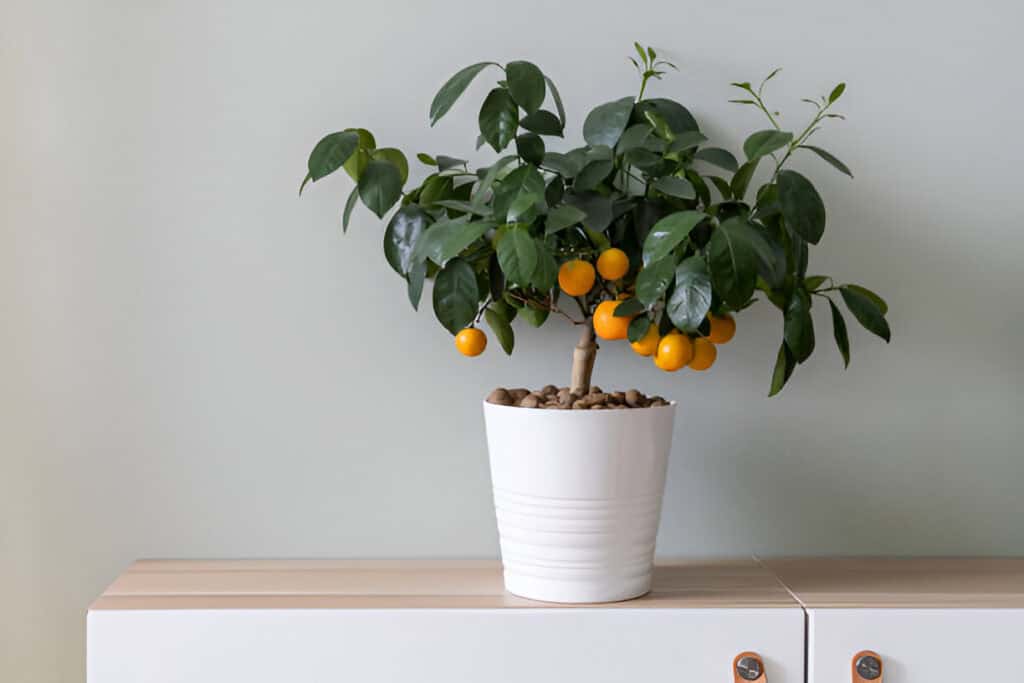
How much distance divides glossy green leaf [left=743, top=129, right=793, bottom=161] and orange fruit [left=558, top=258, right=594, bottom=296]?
0.22 meters

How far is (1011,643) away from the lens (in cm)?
102

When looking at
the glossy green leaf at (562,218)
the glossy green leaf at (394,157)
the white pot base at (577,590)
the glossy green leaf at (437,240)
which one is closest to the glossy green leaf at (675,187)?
the glossy green leaf at (562,218)

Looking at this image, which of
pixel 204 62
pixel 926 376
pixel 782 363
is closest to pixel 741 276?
pixel 782 363

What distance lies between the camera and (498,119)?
1.06 metres

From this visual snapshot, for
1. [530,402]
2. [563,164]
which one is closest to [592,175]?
[563,164]

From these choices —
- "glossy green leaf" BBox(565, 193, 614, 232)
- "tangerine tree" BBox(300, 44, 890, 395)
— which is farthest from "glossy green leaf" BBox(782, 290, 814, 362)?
"glossy green leaf" BBox(565, 193, 614, 232)

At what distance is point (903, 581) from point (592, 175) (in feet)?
1.98

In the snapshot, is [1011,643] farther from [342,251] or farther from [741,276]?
[342,251]

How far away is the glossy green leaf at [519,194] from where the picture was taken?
960 millimetres

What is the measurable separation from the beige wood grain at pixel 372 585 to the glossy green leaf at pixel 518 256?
0.35 metres

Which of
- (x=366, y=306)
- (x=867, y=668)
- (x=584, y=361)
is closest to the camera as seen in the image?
(x=867, y=668)

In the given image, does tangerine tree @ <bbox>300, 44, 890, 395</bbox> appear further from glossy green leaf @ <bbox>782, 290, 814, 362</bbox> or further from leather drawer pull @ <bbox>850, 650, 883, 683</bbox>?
leather drawer pull @ <bbox>850, 650, 883, 683</bbox>

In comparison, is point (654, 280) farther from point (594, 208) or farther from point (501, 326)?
point (501, 326)

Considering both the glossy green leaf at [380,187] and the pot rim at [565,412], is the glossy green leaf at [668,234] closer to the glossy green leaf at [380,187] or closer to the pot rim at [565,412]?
the pot rim at [565,412]
